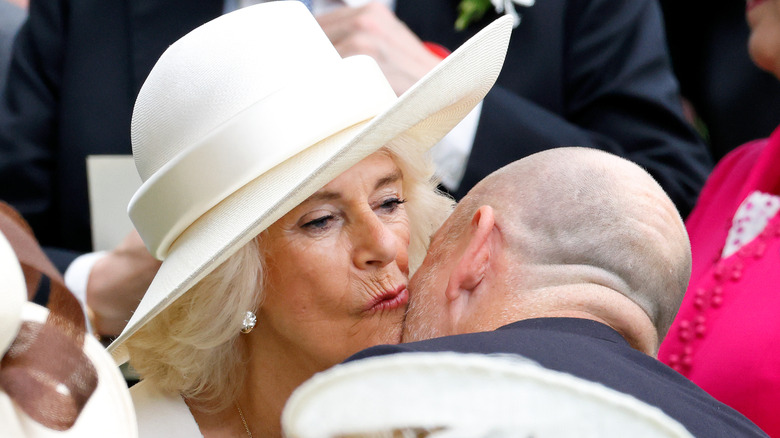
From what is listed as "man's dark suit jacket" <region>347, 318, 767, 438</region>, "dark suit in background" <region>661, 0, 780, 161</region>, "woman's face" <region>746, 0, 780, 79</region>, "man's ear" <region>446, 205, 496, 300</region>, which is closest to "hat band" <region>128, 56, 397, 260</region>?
"man's ear" <region>446, 205, 496, 300</region>

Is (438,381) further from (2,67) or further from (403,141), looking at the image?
(2,67)

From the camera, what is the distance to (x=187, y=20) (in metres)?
2.68

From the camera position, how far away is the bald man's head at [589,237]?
1.58m

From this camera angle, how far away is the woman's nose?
1.84 meters

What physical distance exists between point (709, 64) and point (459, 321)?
2146mm

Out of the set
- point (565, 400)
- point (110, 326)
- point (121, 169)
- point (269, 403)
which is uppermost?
point (565, 400)

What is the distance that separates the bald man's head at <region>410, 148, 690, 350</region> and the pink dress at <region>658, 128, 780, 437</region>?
0.35 meters

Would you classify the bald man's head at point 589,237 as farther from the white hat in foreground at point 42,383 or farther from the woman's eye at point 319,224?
the white hat in foreground at point 42,383

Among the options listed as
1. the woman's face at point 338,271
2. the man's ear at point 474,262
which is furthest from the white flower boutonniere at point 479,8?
the man's ear at point 474,262

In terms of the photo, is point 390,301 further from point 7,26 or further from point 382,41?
point 7,26

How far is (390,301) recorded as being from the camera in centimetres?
188

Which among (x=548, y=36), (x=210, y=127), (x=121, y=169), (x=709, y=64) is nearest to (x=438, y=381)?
(x=210, y=127)

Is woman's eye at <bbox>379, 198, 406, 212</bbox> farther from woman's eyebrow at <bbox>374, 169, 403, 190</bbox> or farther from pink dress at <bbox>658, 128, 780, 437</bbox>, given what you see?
pink dress at <bbox>658, 128, 780, 437</bbox>

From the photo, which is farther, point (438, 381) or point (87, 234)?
point (87, 234)
